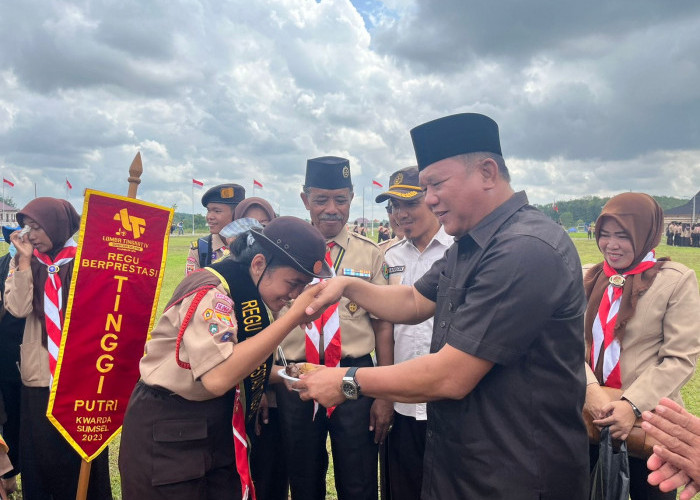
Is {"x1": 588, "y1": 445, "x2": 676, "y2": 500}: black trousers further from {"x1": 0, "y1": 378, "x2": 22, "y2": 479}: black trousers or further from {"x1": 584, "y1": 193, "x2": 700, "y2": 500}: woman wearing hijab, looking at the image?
{"x1": 0, "y1": 378, "x2": 22, "y2": 479}: black trousers

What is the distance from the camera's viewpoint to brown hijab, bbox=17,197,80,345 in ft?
12.5

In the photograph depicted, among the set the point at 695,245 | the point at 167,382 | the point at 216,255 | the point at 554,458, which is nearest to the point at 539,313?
the point at 554,458

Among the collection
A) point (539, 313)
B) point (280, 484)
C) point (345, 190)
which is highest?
point (345, 190)

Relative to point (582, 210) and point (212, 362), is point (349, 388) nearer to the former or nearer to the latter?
point (212, 362)

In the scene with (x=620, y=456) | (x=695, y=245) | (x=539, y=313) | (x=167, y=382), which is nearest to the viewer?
(x=539, y=313)

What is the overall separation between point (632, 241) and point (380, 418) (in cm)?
215

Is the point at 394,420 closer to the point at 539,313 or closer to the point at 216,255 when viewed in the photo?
the point at 539,313

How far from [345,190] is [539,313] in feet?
7.68

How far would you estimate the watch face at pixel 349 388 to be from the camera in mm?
2199

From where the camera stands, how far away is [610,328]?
3.06m

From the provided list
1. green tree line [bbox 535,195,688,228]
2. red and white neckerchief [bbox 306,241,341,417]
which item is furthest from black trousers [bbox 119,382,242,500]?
green tree line [bbox 535,195,688,228]

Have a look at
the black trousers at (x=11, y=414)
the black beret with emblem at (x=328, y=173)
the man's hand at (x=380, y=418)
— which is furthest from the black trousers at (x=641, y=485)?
the black trousers at (x=11, y=414)

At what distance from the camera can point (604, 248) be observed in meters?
3.32

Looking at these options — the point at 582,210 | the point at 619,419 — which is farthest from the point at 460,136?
the point at 582,210
